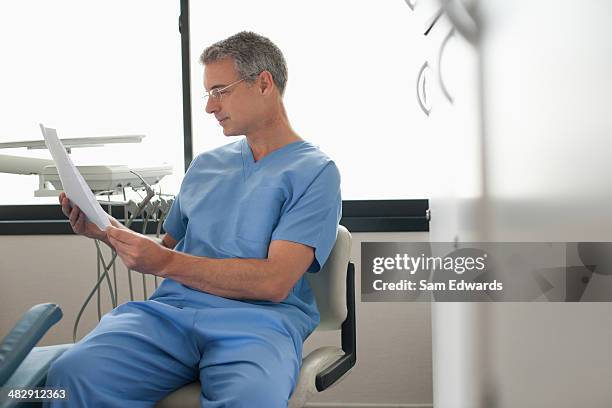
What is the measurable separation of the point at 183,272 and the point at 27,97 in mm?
1674

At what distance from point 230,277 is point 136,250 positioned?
19 cm

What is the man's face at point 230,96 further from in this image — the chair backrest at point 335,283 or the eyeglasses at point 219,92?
the chair backrest at point 335,283

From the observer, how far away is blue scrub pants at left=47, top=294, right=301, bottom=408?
1415 mm

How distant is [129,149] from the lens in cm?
294

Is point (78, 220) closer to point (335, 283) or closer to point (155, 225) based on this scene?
point (335, 283)

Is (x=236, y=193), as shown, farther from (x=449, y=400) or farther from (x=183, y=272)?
(x=449, y=400)

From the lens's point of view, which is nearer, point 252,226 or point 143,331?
point 143,331

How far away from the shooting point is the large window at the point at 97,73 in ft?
9.49

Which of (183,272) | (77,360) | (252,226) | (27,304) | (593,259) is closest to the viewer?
(593,259)

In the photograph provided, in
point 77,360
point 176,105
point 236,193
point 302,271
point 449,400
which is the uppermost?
point 176,105

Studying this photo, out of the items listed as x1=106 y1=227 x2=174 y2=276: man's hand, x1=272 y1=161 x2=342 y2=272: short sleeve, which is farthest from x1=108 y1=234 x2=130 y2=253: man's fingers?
x1=272 y1=161 x2=342 y2=272: short sleeve

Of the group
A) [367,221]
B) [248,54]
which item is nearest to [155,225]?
[367,221]

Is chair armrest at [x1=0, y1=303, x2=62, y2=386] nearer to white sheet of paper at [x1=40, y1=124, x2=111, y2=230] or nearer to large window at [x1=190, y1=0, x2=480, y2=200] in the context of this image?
white sheet of paper at [x1=40, y1=124, x2=111, y2=230]

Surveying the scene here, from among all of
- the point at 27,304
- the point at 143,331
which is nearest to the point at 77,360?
the point at 143,331
